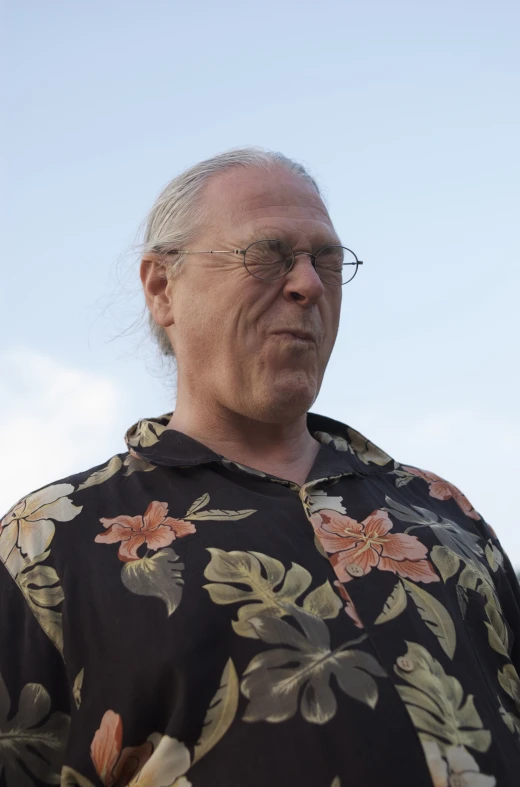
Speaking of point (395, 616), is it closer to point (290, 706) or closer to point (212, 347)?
point (290, 706)

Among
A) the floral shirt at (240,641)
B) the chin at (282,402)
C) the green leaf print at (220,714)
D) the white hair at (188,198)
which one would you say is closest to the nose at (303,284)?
the chin at (282,402)

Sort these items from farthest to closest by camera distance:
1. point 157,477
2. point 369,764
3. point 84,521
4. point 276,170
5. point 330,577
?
point 276,170 → point 157,477 → point 84,521 → point 330,577 → point 369,764

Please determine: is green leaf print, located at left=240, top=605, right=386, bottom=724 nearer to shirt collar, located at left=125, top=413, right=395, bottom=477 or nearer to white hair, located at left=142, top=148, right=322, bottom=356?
shirt collar, located at left=125, top=413, right=395, bottom=477

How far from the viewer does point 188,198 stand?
2777 mm

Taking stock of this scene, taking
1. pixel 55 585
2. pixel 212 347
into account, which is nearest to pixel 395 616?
pixel 55 585

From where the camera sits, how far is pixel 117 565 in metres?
2.04

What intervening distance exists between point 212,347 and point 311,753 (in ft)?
3.90

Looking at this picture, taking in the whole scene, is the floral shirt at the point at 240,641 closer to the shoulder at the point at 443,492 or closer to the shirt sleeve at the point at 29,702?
the shirt sleeve at the point at 29,702

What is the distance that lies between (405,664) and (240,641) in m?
0.35

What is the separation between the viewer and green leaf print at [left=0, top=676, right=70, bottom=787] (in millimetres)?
1862

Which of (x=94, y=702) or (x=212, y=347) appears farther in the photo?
(x=212, y=347)

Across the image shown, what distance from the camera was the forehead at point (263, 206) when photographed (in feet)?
8.46

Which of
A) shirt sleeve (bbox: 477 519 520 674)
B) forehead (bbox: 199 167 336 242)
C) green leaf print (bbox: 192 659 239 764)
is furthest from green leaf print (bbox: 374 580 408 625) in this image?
forehead (bbox: 199 167 336 242)

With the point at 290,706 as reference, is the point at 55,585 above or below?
above
